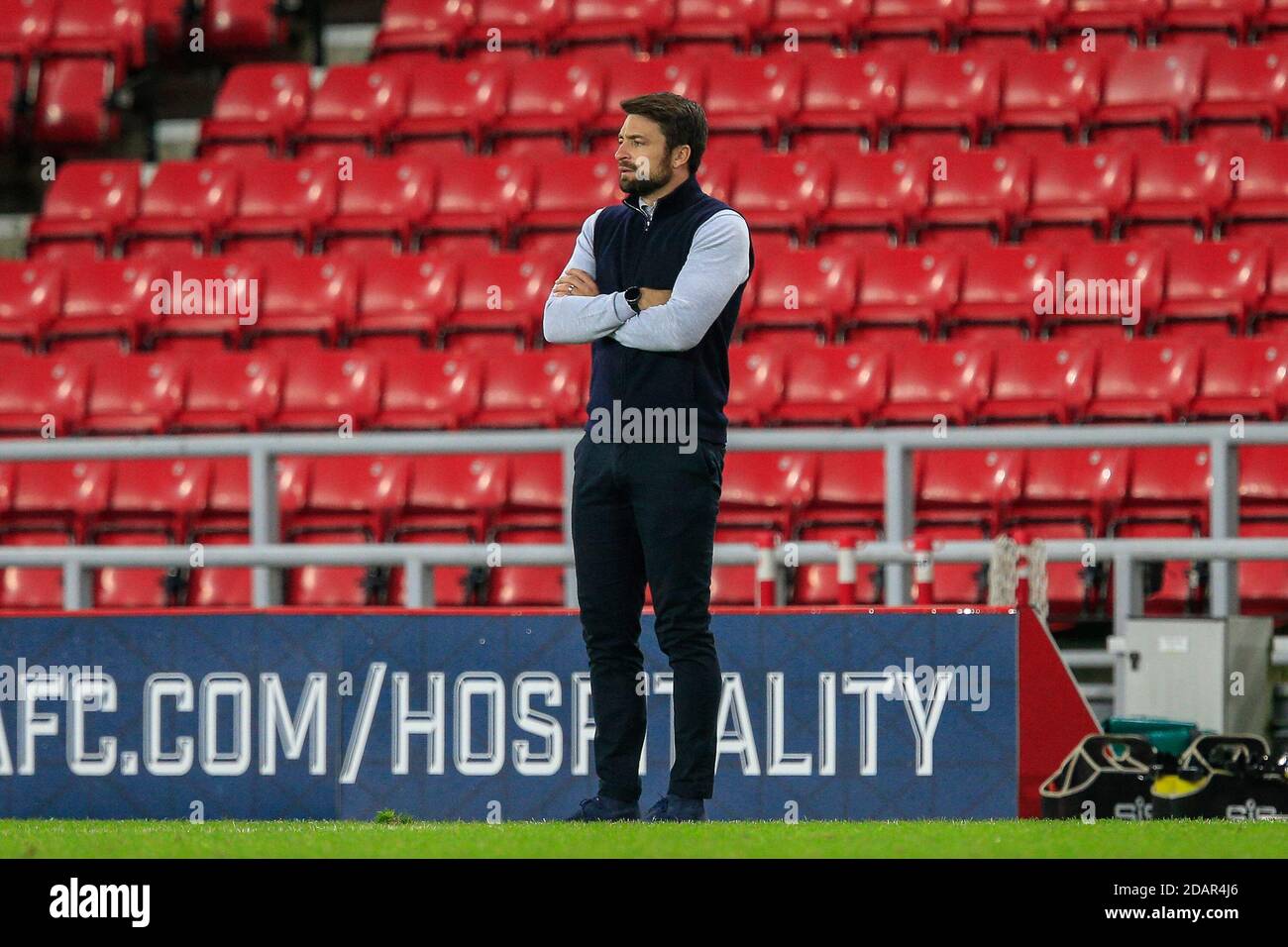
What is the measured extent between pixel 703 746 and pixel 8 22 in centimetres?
886

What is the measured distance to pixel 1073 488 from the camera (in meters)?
7.49

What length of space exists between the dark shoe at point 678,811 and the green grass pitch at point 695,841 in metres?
0.09

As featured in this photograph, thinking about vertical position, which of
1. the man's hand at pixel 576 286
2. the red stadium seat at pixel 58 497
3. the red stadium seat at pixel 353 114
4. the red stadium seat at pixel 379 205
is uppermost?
the red stadium seat at pixel 353 114

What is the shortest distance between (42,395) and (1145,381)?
4.72 meters

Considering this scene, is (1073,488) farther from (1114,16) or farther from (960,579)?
(1114,16)

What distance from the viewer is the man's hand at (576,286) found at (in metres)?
4.20

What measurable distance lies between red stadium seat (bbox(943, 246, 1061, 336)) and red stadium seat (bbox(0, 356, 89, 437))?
379cm

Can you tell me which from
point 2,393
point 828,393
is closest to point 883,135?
point 828,393

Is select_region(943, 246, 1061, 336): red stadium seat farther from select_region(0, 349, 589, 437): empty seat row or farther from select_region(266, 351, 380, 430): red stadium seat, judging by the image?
select_region(266, 351, 380, 430): red stadium seat

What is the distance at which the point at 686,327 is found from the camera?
4.02 m

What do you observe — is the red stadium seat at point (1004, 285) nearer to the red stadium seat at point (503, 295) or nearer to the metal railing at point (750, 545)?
the red stadium seat at point (503, 295)

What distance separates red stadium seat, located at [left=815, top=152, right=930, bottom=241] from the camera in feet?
31.2

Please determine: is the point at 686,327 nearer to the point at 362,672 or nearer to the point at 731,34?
the point at 362,672

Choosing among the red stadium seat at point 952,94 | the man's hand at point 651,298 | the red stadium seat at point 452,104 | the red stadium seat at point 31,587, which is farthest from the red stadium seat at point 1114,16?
the man's hand at point 651,298
